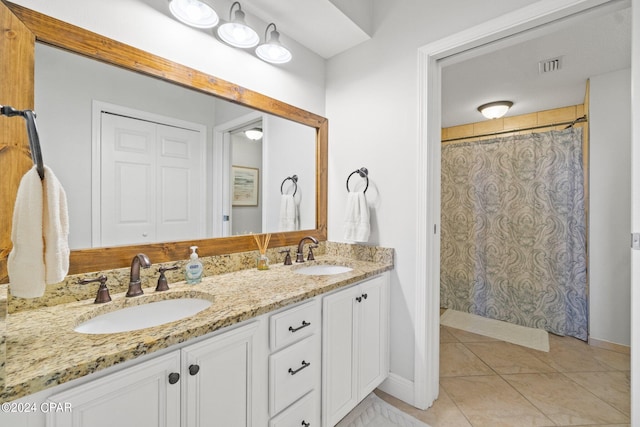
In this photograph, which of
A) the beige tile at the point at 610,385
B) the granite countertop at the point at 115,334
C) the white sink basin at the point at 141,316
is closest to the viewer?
the granite countertop at the point at 115,334

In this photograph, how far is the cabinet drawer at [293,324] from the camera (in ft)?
3.75

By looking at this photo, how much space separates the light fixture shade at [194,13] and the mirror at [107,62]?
0.22 meters

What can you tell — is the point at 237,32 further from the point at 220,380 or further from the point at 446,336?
the point at 446,336

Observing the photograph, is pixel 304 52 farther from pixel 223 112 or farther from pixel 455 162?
pixel 455 162

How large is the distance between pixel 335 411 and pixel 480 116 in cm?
348

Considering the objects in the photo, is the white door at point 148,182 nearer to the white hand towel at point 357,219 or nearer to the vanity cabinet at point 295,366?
the vanity cabinet at point 295,366

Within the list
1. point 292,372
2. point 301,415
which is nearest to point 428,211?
point 292,372

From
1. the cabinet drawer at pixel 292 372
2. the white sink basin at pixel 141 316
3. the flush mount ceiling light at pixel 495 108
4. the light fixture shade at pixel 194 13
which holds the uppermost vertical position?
the flush mount ceiling light at pixel 495 108

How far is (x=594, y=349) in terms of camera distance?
2381mm

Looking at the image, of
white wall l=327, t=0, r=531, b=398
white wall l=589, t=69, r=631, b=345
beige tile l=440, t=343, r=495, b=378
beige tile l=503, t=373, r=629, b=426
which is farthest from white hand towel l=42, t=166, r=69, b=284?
white wall l=589, t=69, r=631, b=345

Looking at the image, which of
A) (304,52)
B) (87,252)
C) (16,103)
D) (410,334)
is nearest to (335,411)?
(410,334)

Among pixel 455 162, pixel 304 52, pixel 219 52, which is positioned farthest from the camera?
pixel 455 162

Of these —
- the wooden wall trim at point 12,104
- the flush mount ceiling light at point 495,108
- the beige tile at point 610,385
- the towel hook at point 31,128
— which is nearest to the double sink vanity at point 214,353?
the wooden wall trim at point 12,104

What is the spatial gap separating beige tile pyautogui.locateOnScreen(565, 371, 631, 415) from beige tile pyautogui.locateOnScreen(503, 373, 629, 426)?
0.05 m
